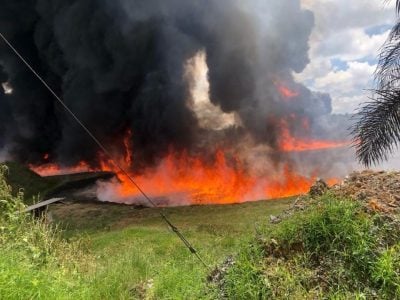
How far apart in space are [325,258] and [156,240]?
9.56 m

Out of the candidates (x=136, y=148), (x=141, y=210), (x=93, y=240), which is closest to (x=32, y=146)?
(x=136, y=148)

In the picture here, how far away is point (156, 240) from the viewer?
14141 mm

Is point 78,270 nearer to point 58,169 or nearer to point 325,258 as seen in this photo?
point 325,258

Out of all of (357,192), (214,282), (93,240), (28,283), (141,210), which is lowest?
(28,283)

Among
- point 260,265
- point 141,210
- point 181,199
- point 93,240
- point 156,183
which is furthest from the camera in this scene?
point 156,183

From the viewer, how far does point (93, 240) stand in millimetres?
15305

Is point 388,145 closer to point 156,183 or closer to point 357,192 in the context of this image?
point 357,192

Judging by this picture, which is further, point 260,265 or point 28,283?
point 260,265

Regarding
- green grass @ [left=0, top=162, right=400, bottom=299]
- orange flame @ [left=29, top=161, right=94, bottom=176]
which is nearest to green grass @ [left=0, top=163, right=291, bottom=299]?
green grass @ [left=0, top=162, right=400, bottom=299]

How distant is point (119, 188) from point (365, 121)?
76.9 feet

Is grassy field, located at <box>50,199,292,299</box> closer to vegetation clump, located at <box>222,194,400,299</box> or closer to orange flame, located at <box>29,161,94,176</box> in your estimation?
vegetation clump, located at <box>222,194,400,299</box>

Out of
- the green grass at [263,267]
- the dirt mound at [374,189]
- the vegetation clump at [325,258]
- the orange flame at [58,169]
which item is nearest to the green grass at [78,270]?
the green grass at [263,267]

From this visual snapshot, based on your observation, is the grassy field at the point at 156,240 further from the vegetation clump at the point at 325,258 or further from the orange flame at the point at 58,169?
the orange flame at the point at 58,169

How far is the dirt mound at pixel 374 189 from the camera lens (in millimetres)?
5637
